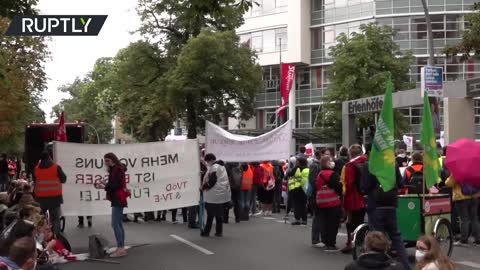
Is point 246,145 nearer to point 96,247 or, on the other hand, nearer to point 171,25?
point 96,247

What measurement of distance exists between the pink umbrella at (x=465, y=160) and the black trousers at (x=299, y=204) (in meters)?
4.88

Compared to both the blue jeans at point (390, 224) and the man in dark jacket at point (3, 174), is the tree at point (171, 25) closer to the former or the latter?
the man in dark jacket at point (3, 174)

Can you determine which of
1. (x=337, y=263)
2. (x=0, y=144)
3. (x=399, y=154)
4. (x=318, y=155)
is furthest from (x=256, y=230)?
(x=0, y=144)

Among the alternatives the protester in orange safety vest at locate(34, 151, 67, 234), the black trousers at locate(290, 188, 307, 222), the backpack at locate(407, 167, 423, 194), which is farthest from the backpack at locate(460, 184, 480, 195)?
the protester in orange safety vest at locate(34, 151, 67, 234)

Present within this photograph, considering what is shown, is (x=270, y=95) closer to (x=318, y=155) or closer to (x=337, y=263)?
(x=318, y=155)

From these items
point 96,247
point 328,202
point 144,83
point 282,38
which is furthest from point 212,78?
point 96,247

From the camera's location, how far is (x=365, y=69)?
43469 mm

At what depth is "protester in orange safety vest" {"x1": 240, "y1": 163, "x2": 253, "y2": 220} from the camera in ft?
61.0

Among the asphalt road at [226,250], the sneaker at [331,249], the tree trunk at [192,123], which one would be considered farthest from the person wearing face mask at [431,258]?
the tree trunk at [192,123]

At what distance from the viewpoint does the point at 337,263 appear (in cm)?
1114

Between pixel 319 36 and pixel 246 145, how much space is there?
4507cm

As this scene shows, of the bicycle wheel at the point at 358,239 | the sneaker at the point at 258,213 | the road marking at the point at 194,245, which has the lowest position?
the sneaker at the point at 258,213

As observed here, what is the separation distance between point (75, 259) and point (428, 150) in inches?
233

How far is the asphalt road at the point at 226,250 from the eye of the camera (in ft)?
36.2
